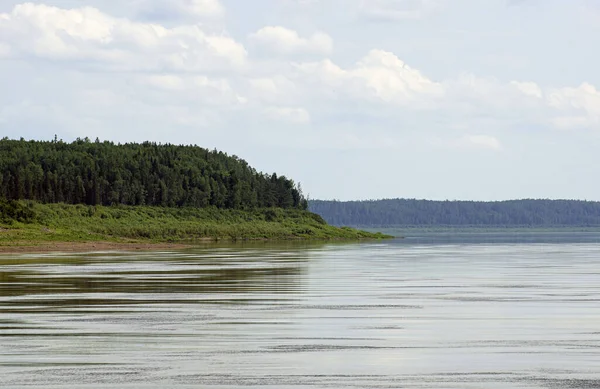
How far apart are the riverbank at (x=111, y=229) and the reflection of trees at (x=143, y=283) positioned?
140 feet

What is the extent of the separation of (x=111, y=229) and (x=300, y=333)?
13567 cm

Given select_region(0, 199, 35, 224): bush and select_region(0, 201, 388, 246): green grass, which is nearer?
select_region(0, 201, 388, 246): green grass

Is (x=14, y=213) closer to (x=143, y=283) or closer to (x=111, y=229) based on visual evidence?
(x=111, y=229)

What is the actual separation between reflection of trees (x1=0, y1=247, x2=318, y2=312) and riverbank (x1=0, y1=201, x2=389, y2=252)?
42.8m

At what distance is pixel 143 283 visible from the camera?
145 feet

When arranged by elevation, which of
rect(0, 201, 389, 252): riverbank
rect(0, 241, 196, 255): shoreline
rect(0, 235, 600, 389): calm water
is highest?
rect(0, 201, 389, 252): riverbank

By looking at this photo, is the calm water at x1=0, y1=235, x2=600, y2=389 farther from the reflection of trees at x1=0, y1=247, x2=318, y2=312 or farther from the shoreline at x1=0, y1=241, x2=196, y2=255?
the shoreline at x1=0, y1=241, x2=196, y2=255

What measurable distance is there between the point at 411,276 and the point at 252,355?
1169 inches

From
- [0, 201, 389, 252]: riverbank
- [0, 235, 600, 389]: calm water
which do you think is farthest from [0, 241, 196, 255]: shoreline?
[0, 235, 600, 389]: calm water

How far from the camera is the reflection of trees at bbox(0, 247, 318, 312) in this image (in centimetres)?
3512

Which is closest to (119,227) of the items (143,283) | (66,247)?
(66,247)

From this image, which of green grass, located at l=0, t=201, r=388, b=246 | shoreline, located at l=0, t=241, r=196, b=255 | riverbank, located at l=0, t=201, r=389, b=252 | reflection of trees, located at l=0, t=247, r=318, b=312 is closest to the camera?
reflection of trees, located at l=0, t=247, r=318, b=312

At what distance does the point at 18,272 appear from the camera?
174 feet

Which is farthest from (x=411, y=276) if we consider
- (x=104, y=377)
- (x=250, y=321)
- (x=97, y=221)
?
(x=97, y=221)
